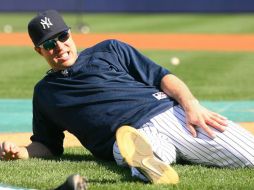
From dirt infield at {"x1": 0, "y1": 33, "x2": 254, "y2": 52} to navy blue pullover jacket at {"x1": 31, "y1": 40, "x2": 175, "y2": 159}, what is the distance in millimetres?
13415

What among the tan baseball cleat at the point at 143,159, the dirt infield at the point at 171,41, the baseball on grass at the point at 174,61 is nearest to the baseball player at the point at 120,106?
the tan baseball cleat at the point at 143,159

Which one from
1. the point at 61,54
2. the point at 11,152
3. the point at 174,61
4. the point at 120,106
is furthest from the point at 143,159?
the point at 174,61

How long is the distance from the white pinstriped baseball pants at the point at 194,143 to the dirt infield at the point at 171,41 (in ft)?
44.5

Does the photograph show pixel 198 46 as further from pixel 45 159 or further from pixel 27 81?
pixel 45 159

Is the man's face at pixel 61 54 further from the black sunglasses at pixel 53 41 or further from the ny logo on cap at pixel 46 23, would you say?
the ny logo on cap at pixel 46 23

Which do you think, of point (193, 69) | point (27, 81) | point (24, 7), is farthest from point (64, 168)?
point (24, 7)

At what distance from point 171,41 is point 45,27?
15987mm

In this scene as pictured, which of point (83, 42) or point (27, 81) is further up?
point (27, 81)

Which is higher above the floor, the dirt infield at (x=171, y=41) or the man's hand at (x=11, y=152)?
the man's hand at (x=11, y=152)

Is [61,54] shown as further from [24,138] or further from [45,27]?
[24,138]

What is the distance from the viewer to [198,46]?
63.1 feet

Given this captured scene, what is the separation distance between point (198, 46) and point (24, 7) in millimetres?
23393

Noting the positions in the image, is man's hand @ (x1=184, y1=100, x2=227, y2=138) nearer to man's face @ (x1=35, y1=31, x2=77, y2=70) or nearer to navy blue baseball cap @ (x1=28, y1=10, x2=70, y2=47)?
man's face @ (x1=35, y1=31, x2=77, y2=70)

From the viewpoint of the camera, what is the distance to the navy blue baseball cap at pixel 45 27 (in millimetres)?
5016
